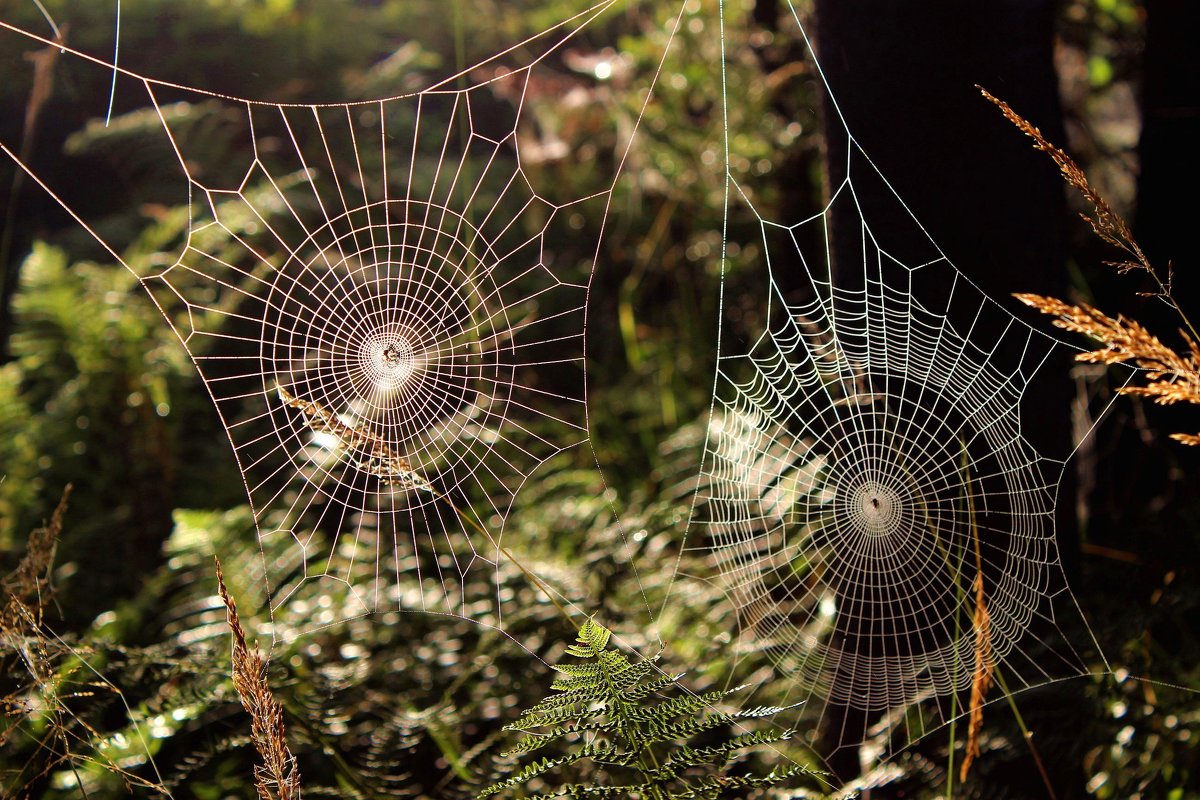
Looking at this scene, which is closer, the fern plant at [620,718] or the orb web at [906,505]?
the fern plant at [620,718]

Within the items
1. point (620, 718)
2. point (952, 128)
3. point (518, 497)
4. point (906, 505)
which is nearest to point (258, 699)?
point (620, 718)

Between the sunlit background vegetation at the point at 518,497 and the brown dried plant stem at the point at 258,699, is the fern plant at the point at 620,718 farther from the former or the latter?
the sunlit background vegetation at the point at 518,497

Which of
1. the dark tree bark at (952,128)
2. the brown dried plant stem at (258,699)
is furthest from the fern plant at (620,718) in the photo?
the dark tree bark at (952,128)

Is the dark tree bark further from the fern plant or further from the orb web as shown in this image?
the fern plant

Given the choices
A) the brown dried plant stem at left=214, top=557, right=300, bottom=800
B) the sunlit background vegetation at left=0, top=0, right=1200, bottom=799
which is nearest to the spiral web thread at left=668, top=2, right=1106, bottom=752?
the sunlit background vegetation at left=0, top=0, right=1200, bottom=799

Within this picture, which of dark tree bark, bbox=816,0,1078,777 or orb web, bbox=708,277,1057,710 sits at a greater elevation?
dark tree bark, bbox=816,0,1078,777

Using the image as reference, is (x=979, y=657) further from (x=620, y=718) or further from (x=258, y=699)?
(x=258, y=699)
